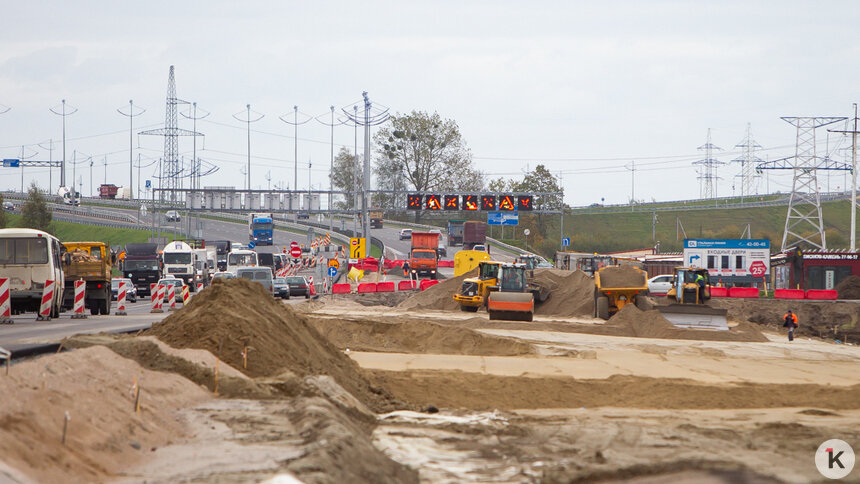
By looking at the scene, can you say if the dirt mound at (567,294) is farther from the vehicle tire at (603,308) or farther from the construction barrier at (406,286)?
the construction barrier at (406,286)

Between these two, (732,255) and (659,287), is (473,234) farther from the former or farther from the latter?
(659,287)

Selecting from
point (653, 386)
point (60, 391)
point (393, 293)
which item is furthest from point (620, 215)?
point (60, 391)

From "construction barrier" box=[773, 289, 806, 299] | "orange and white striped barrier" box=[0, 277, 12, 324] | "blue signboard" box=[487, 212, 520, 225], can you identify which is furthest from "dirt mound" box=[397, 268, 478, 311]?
"blue signboard" box=[487, 212, 520, 225]

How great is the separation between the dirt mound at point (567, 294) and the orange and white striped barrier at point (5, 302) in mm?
24807

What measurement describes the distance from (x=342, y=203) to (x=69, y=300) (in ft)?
360

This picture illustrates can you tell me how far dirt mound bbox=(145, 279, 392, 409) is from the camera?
46.4 feet

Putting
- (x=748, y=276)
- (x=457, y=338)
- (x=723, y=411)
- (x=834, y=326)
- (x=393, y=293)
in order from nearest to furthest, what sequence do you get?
(x=723, y=411) → (x=457, y=338) → (x=834, y=326) → (x=393, y=293) → (x=748, y=276)

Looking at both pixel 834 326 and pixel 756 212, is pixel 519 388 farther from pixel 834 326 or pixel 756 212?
pixel 756 212

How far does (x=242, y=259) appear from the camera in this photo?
6384 centimetres

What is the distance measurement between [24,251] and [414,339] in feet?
40.2

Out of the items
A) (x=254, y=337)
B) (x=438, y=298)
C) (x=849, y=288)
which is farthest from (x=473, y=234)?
(x=254, y=337)

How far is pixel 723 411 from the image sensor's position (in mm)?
14547

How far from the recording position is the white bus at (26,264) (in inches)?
1043

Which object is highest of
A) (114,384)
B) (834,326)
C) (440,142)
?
(440,142)
